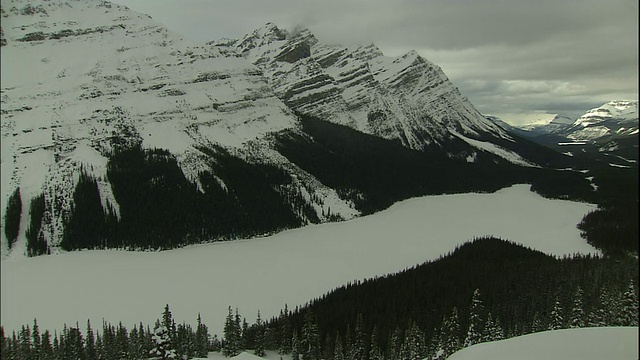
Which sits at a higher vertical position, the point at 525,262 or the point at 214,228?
the point at 214,228

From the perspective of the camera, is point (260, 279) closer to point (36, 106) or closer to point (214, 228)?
point (214, 228)

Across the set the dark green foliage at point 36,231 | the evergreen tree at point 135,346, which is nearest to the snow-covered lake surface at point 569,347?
the evergreen tree at point 135,346

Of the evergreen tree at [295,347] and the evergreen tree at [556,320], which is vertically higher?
the evergreen tree at [556,320]

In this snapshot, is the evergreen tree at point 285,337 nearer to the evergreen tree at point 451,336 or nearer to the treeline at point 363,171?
the evergreen tree at point 451,336

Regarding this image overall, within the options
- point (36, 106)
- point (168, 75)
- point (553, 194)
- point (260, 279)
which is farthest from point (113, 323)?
point (553, 194)

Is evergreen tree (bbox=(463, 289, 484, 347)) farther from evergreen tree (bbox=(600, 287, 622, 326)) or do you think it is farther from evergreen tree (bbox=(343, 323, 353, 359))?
evergreen tree (bbox=(343, 323, 353, 359))

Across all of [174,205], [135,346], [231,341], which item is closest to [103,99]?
[174,205]

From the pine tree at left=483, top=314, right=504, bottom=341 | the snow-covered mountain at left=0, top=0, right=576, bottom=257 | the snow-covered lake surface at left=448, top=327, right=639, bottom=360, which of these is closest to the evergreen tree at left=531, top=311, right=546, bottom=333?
the pine tree at left=483, top=314, right=504, bottom=341
